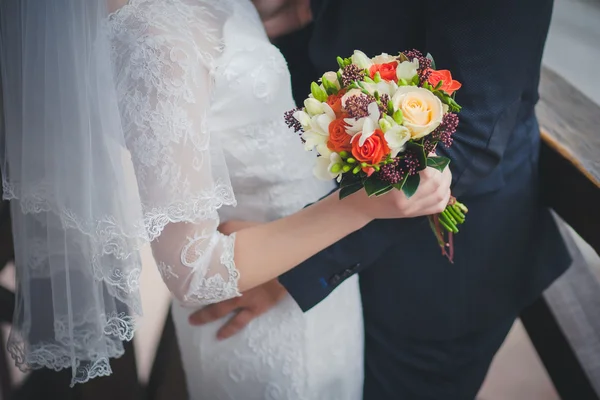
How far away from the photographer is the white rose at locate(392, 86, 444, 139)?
679mm

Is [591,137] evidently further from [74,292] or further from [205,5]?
[74,292]

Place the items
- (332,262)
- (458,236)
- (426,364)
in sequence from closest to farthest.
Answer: (332,262) < (458,236) < (426,364)

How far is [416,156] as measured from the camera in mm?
720

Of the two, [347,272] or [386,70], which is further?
[347,272]

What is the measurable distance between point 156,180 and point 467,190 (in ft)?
1.84

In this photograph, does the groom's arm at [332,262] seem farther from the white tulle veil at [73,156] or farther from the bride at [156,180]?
the white tulle veil at [73,156]

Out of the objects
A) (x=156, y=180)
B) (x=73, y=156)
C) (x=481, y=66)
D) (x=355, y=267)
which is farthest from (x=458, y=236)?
(x=73, y=156)

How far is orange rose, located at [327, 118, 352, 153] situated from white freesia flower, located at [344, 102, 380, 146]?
12mm

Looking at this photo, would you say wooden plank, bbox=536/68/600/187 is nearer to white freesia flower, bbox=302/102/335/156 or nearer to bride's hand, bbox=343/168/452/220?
bride's hand, bbox=343/168/452/220

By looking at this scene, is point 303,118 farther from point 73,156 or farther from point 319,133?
point 73,156

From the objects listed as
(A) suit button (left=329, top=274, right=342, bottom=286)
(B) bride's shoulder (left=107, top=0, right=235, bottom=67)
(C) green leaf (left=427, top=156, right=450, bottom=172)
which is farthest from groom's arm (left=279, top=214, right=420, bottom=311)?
(B) bride's shoulder (left=107, top=0, right=235, bottom=67)

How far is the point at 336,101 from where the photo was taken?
72 centimetres

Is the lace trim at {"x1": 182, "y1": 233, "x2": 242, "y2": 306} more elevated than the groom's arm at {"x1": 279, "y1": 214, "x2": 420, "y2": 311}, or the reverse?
the lace trim at {"x1": 182, "y1": 233, "x2": 242, "y2": 306}

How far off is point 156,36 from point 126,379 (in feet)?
3.57
